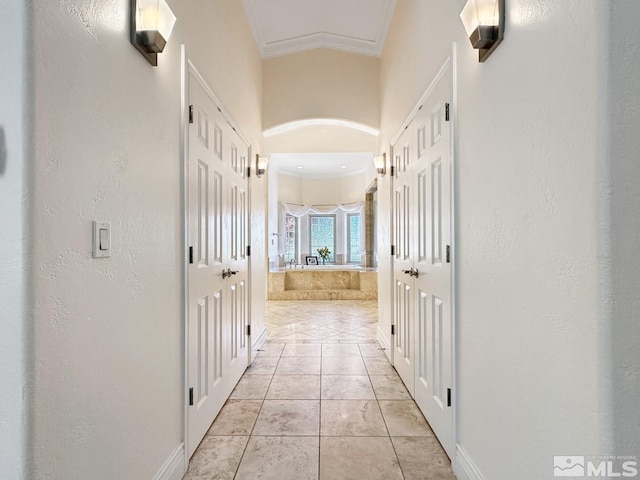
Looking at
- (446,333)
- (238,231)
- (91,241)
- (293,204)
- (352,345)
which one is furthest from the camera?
(293,204)

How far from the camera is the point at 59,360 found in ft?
3.14

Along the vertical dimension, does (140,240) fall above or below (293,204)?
below

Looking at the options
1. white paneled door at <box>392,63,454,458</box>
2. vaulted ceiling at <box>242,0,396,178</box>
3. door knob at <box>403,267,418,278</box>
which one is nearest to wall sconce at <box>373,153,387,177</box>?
white paneled door at <box>392,63,454,458</box>

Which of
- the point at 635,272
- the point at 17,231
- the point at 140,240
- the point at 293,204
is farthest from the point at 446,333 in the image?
the point at 293,204

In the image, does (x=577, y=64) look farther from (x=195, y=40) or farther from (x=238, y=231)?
(x=238, y=231)

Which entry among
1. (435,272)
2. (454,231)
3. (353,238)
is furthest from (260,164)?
(353,238)

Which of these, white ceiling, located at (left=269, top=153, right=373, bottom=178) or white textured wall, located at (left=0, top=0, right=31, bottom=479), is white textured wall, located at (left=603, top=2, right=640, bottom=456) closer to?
white textured wall, located at (left=0, top=0, right=31, bottom=479)

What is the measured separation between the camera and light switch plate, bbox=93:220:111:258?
43.5 inches

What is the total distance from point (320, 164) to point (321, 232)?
2482 millimetres

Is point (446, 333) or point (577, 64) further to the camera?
point (446, 333)

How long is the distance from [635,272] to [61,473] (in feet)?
4.88

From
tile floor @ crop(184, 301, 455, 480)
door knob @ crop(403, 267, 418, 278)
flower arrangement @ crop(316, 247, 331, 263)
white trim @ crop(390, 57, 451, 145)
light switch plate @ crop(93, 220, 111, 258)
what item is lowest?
tile floor @ crop(184, 301, 455, 480)

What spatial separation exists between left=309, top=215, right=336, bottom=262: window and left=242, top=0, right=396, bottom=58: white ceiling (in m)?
6.85

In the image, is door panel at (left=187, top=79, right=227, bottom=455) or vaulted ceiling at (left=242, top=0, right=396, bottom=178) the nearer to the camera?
door panel at (left=187, top=79, right=227, bottom=455)
